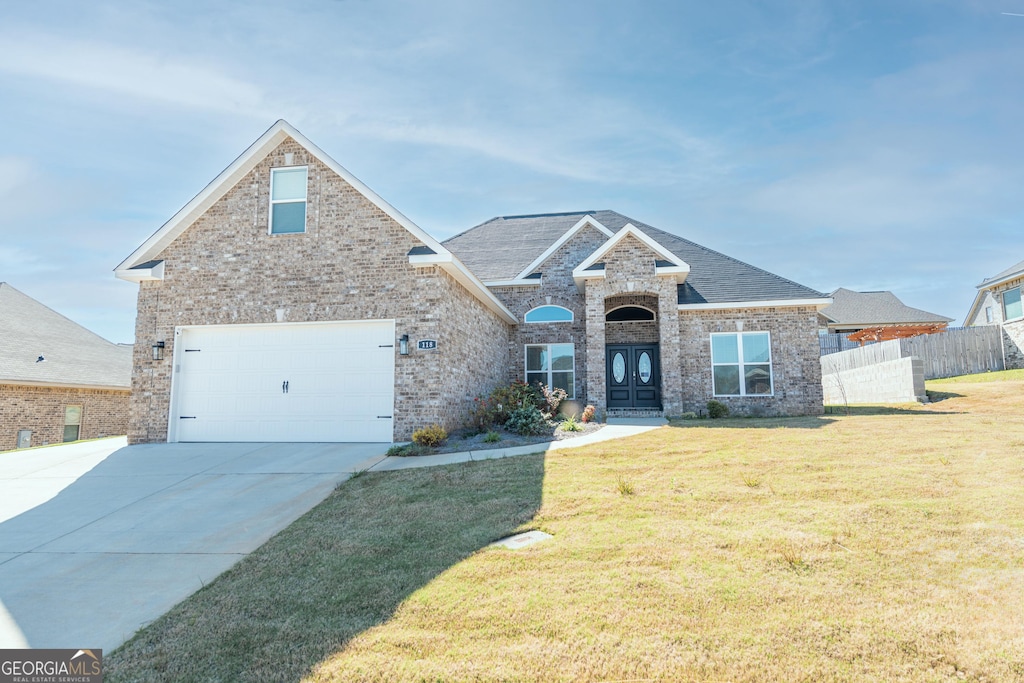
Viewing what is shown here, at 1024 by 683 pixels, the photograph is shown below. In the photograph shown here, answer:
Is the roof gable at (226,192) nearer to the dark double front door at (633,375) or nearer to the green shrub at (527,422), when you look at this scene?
the green shrub at (527,422)

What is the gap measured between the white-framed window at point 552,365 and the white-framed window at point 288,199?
28.2 ft

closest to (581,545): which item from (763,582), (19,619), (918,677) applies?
(763,582)

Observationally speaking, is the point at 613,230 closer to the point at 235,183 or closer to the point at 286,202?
the point at 286,202

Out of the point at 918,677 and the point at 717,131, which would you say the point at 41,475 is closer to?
the point at 918,677

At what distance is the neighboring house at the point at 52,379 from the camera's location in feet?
60.8

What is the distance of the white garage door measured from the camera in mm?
12281

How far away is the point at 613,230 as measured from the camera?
20.6 metres

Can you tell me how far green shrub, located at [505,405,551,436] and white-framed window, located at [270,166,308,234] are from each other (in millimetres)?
6564

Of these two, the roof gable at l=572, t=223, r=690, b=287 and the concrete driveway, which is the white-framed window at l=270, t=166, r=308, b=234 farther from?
the roof gable at l=572, t=223, r=690, b=287

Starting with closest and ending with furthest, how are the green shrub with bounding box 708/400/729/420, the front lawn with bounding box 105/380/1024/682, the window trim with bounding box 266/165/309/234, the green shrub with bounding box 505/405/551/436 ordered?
the front lawn with bounding box 105/380/1024/682 < the green shrub with bounding box 505/405/551/436 < the window trim with bounding box 266/165/309/234 < the green shrub with bounding box 708/400/729/420

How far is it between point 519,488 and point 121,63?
1040 centimetres

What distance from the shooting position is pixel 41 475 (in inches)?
384

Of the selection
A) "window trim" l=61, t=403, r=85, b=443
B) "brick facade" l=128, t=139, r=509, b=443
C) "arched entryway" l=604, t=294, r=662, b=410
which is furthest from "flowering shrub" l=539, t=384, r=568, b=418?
"window trim" l=61, t=403, r=85, b=443

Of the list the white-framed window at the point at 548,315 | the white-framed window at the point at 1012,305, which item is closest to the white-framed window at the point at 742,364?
the white-framed window at the point at 548,315
